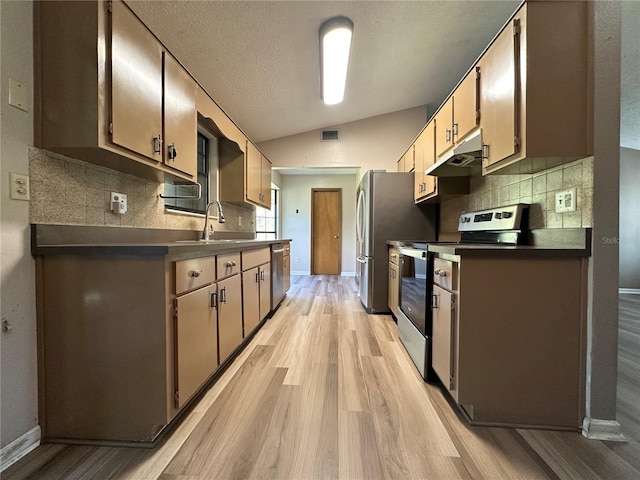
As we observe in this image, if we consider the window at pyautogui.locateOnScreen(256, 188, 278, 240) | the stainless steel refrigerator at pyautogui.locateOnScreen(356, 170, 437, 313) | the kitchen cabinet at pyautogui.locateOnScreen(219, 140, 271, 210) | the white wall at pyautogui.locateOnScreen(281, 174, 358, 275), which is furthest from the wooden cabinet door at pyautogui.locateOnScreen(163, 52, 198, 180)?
the white wall at pyautogui.locateOnScreen(281, 174, 358, 275)

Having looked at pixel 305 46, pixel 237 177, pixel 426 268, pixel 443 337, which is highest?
pixel 305 46

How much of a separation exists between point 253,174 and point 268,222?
286 centimetres

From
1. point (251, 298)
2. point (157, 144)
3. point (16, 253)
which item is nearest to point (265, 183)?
point (251, 298)

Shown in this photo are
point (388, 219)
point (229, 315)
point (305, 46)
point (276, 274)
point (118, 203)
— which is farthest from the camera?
point (276, 274)

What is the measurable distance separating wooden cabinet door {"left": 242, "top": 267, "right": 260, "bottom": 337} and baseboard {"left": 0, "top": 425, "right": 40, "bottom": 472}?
3.85 feet

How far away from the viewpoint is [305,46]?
256 centimetres

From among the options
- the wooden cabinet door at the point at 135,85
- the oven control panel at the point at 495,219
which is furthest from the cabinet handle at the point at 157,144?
the oven control panel at the point at 495,219

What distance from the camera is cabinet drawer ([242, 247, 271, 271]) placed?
7.15 feet

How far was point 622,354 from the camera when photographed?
6.88 feet

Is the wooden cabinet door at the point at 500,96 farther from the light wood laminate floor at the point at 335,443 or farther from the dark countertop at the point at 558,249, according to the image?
the light wood laminate floor at the point at 335,443

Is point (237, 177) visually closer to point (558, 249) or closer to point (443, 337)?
point (443, 337)

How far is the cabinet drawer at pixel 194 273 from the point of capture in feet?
4.11

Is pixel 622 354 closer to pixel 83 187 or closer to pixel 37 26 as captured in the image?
pixel 83 187

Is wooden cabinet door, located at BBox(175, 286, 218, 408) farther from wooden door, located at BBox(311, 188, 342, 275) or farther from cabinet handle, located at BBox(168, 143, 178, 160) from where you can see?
wooden door, located at BBox(311, 188, 342, 275)
